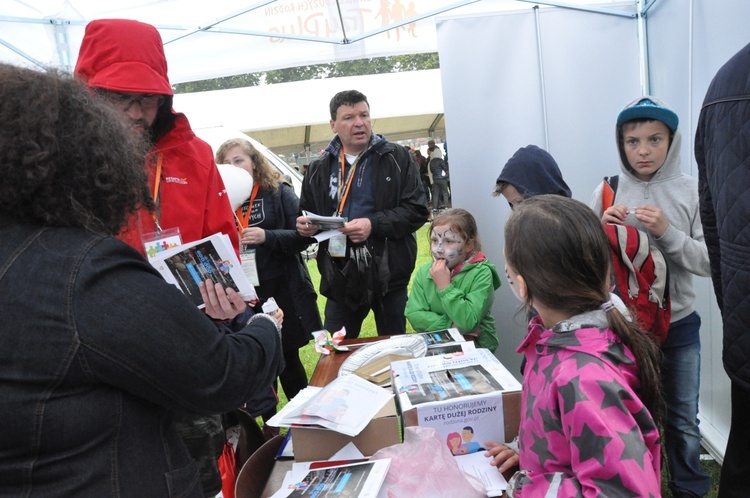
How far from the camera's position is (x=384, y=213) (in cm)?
270

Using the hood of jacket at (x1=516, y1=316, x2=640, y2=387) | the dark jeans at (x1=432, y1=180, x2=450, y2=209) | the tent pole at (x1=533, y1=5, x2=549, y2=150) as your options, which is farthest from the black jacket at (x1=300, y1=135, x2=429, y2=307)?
the dark jeans at (x1=432, y1=180, x2=450, y2=209)

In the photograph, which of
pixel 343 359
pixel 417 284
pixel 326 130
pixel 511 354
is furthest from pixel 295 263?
pixel 326 130

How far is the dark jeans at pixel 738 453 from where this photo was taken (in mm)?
1201

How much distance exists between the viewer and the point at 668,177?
1952 millimetres

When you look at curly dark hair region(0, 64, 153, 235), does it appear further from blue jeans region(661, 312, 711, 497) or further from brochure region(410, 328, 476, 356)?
blue jeans region(661, 312, 711, 497)

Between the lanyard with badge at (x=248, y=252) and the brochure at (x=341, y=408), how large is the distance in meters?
1.08

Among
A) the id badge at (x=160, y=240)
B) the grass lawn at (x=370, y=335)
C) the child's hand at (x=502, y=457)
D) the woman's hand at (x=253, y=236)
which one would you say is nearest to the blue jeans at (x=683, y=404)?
the grass lawn at (x=370, y=335)

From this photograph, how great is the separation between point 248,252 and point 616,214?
67.6 inches

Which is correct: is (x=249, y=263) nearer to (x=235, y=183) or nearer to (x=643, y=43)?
(x=235, y=183)

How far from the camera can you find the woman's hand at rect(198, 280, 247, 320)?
1.26 meters

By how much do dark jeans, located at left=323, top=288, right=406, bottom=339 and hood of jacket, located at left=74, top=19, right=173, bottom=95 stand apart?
1.63m

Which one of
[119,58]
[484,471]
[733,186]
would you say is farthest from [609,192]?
[119,58]

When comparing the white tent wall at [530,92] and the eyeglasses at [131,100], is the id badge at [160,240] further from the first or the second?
the white tent wall at [530,92]

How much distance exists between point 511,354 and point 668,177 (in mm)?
1490
